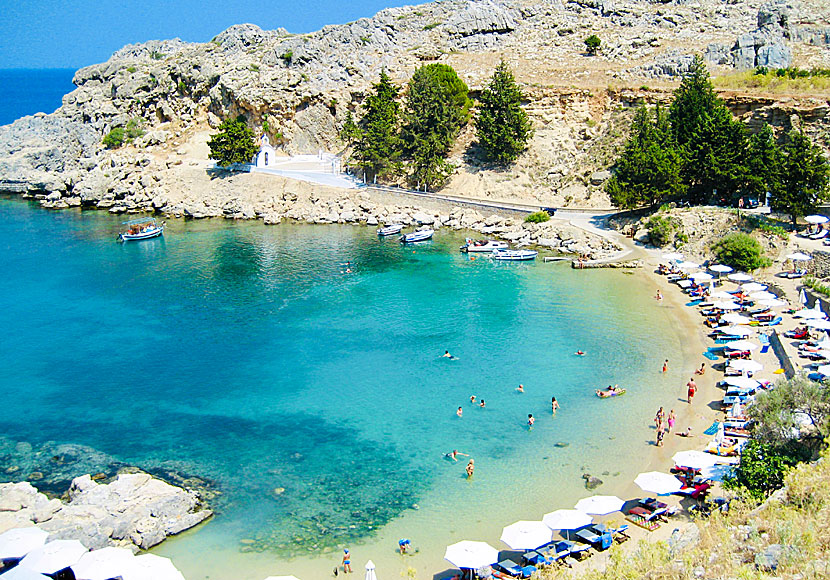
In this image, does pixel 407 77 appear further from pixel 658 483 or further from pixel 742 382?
pixel 658 483

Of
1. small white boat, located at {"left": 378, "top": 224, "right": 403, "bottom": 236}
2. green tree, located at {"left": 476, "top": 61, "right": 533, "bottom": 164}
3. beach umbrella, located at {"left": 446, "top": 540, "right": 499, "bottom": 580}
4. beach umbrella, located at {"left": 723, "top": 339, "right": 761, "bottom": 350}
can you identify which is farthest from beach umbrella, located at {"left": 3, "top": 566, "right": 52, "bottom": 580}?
green tree, located at {"left": 476, "top": 61, "right": 533, "bottom": 164}

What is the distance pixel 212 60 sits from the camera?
9169 centimetres

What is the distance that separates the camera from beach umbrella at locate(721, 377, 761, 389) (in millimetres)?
33812

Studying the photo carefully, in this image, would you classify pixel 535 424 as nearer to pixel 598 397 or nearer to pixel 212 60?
pixel 598 397

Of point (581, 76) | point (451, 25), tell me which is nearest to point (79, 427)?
point (581, 76)

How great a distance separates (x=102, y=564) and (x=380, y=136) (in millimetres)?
56902

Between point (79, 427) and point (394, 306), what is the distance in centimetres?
2112

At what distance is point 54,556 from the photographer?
2314 centimetres

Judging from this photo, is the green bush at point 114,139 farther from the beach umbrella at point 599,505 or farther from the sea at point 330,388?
the beach umbrella at point 599,505

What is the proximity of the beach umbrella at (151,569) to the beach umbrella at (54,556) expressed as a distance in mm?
1893

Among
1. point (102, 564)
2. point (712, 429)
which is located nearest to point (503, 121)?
point (712, 429)

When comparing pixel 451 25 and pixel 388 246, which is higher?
pixel 451 25

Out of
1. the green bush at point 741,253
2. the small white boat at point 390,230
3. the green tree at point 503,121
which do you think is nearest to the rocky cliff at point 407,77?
the green tree at point 503,121

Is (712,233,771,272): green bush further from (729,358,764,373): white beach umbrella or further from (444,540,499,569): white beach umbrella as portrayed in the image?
(444,540,499,569): white beach umbrella
